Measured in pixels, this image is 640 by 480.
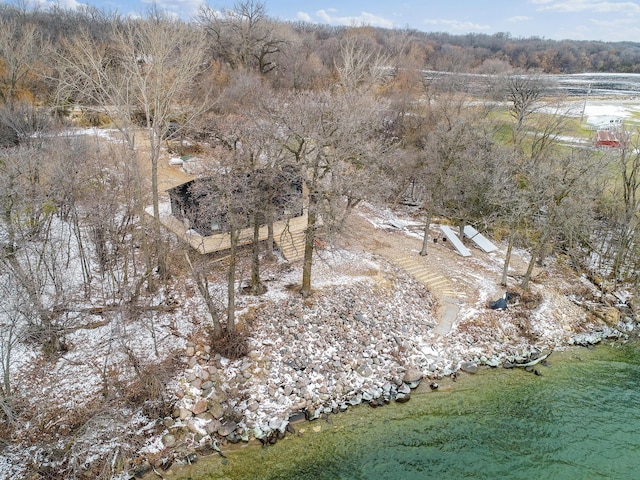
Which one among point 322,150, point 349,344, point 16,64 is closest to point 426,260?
point 349,344

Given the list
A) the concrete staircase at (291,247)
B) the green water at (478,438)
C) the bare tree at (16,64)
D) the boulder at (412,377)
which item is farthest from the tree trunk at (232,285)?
the bare tree at (16,64)

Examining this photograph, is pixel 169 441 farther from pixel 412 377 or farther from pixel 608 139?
pixel 608 139

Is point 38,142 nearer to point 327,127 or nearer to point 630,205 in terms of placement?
point 327,127

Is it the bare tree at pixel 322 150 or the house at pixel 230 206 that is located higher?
the bare tree at pixel 322 150

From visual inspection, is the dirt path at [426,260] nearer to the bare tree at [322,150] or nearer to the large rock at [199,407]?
the bare tree at [322,150]

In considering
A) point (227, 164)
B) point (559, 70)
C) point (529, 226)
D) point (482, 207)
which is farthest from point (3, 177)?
point (559, 70)

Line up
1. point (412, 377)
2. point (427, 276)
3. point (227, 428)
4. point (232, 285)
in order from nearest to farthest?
point (227, 428) < point (232, 285) < point (412, 377) < point (427, 276)
